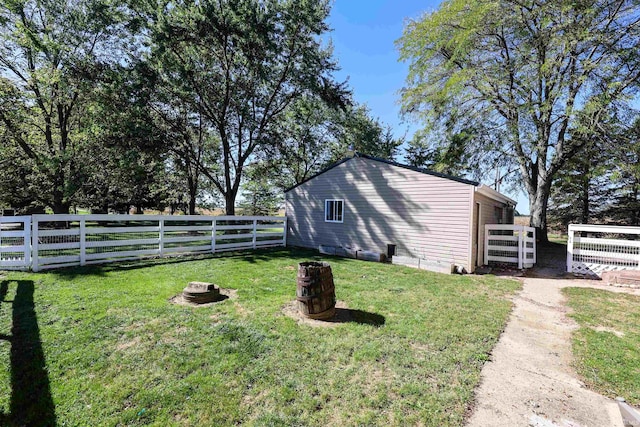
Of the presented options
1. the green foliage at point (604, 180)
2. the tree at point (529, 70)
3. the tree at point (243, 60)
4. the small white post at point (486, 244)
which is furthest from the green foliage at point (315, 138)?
the green foliage at point (604, 180)

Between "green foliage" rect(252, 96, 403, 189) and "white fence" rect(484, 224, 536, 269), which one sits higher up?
"green foliage" rect(252, 96, 403, 189)

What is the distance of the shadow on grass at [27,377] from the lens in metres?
2.18

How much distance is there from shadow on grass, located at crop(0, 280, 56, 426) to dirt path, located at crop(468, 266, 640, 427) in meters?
3.40

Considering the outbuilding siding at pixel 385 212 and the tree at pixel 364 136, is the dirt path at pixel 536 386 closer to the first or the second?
the outbuilding siding at pixel 385 212

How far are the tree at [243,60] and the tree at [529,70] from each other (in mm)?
5263

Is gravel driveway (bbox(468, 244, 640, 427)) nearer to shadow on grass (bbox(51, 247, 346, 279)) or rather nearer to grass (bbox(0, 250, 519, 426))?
grass (bbox(0, 250, 519, 426))

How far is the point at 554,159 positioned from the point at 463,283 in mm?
10932

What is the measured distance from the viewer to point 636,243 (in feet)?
23.9

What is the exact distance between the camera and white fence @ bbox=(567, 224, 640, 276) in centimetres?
738

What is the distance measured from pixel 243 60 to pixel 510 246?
13037 mm

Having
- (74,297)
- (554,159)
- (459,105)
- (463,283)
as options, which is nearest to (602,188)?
(554,159)

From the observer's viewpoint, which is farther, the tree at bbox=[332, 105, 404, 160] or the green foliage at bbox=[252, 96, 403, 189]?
the tree at bbox=[332, 105, 404, 160]

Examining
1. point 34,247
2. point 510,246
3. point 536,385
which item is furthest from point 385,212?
point 34,247

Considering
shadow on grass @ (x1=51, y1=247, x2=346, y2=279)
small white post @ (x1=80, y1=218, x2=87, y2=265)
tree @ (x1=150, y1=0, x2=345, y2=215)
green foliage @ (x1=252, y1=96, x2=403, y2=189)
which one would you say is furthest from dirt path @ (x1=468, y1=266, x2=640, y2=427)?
tree @ (x1=150, y1=0, x2=345, y2=215)
